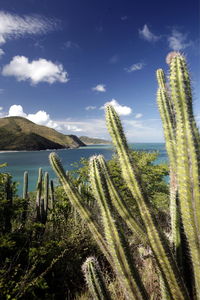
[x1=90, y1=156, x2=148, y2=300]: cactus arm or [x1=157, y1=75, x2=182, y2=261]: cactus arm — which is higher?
[x1=157, y1=75, x2=182, y2=261]: cactus arm

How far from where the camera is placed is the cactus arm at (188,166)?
1575 millimetres

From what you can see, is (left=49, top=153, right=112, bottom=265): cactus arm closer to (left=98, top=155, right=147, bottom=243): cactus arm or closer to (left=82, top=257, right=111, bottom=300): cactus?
(left=82, top=257, right=111, bottom=300): cactus

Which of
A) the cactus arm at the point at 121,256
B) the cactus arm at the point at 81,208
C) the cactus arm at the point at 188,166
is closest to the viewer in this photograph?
the cactus arm at the point at 188,166

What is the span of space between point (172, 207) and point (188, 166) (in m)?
0.89

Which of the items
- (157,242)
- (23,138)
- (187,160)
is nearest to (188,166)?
(187,160)

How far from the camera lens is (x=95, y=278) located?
2268 millimetres

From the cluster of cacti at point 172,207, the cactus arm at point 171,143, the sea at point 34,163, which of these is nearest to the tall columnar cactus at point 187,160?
the cluster of cacti at point 172,207

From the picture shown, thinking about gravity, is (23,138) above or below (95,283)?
above

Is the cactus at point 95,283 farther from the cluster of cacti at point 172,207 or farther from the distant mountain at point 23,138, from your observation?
the distant mountain at point 23,138

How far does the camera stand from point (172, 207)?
2.29 meters

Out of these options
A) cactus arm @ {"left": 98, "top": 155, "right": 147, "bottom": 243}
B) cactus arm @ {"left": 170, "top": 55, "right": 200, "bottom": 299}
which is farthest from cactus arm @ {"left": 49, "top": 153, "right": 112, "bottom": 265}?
cactus arm @ {"left": 170, "top": 55, "right": 200, "bottom": 299}

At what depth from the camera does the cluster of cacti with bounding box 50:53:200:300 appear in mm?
1609

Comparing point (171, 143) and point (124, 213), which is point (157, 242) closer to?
point (124, 213)

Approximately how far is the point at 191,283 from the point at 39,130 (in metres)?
153
